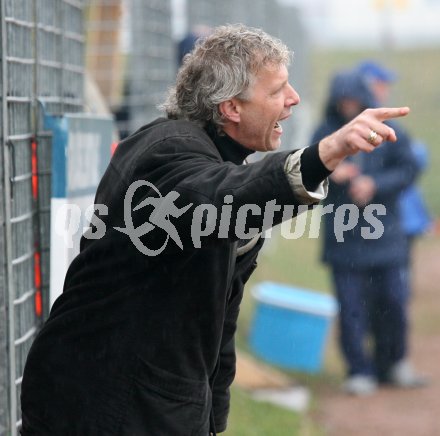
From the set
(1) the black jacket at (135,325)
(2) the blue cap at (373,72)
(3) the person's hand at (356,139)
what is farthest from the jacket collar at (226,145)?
(2) the blue cap at (373,72)

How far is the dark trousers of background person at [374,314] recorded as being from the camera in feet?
26.4

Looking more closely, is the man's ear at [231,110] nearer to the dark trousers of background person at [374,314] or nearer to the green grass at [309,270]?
the green grass at [309,270]

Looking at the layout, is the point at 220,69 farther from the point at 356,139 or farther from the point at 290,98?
the point at 356,139

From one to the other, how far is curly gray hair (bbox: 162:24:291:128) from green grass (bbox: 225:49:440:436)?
3269mm

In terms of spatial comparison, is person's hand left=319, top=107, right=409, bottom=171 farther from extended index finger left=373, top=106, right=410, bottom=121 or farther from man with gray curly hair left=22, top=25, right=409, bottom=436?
man with gray curly hair left=22, top=25, right=409, bottom=436

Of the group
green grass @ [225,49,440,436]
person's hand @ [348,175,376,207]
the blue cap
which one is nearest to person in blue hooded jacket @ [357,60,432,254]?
the blue cap

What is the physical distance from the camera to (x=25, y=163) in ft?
13.3

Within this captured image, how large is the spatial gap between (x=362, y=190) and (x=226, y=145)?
4474 millimetres

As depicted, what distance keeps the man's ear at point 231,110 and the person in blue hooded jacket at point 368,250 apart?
451 cm

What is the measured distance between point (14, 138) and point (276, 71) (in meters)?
1.03

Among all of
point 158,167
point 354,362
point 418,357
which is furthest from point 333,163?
point 418,357

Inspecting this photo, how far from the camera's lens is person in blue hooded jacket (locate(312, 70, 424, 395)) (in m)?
7.95

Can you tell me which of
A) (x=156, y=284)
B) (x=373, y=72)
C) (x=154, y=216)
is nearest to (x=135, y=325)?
(x=156, y=284)

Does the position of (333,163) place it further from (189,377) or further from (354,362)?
(354,362)
